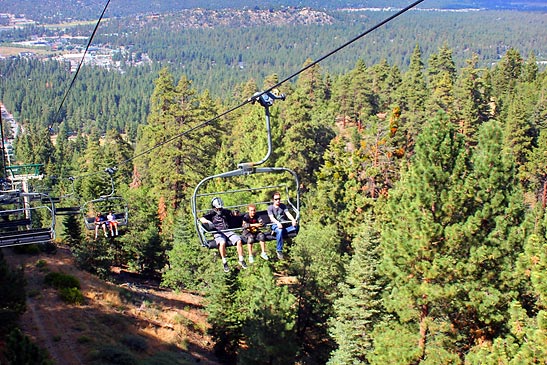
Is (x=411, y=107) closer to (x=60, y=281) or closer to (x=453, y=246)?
(x=60, y=281)

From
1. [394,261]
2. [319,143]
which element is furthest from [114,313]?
[319,143]

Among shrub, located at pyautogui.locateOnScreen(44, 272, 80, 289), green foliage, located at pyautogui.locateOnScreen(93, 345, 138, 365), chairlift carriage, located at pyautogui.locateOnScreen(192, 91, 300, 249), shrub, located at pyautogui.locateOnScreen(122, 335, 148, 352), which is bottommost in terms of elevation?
shrub, located at pyautogui.locateOnScreen(122, 335, 148, 352)

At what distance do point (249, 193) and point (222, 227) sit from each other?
19459mm

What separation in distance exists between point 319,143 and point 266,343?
3194 centimetres

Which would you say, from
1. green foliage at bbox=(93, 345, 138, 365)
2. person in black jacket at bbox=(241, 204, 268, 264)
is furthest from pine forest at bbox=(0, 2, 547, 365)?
green foliage at bbox=(93, 345, 138, 365)

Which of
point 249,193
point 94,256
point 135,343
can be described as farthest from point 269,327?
point 94,256

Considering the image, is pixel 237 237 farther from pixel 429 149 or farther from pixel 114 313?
pixel 114 313

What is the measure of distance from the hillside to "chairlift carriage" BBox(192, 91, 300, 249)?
246 inches

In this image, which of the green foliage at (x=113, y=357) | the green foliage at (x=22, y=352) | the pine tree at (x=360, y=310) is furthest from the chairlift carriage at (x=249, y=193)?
the green foliage at (x=113, y=357)

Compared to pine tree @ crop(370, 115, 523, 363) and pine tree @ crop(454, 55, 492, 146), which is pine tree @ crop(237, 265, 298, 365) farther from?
pine tree @ crop(454, 55, 492, 146)

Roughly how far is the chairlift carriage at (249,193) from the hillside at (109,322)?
20.5 feet

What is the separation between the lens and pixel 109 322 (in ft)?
89.7

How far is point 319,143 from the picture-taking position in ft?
175

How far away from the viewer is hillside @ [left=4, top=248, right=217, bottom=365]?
23719 millimetres
